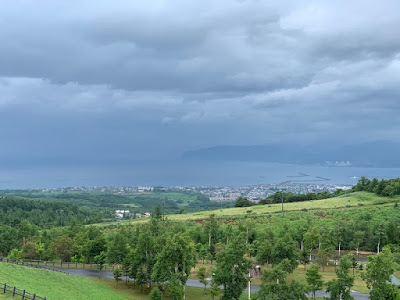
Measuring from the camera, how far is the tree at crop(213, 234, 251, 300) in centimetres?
3156

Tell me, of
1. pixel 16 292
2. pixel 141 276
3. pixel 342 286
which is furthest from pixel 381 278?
pixel 16 292

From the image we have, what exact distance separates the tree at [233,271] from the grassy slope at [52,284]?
37.6 feet

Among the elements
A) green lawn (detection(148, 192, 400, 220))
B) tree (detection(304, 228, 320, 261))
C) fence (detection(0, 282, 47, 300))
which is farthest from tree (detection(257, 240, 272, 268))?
green lawn (detection(148, 192, 400, 220))

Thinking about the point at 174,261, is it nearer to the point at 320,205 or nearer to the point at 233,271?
the point at 233,271

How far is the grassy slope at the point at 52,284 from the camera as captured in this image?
29594mm

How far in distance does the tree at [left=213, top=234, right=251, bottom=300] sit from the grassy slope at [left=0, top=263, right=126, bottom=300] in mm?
11453

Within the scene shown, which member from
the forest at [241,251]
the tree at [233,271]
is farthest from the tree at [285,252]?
the tree at [233,271]

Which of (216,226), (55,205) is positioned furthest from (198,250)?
(55,205)

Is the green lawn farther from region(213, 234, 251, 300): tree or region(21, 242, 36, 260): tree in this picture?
region(213, 234, 251, 300): tree

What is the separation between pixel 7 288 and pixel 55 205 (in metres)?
117

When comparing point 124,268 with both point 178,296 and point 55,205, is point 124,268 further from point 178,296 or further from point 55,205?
point 55,205

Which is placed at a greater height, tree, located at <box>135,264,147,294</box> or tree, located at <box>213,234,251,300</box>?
tree, located at <box>213,234,251,300</box>

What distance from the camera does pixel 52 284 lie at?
32719 millimetres

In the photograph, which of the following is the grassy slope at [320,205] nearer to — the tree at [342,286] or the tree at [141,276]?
the tree at [141,276]
